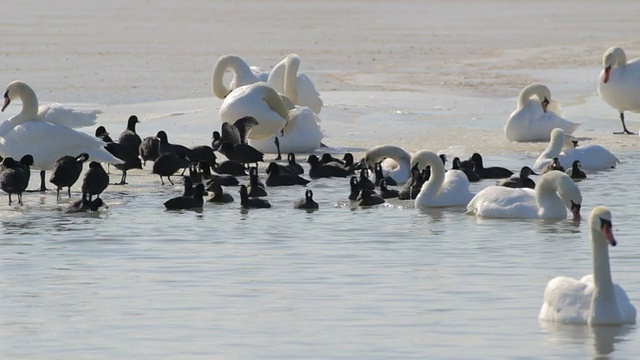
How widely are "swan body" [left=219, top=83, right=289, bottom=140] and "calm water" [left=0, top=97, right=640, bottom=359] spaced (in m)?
3.84

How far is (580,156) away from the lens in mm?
16141

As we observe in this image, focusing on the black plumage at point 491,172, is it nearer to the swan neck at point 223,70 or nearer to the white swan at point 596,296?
the swan neck at point 223,70

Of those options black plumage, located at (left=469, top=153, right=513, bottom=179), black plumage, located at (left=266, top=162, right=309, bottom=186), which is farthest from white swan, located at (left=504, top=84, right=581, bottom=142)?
black plumage, located at (left=266, top=162, right=309, bottom=186)

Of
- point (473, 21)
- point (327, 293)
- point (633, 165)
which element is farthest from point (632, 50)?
point (327, 293)

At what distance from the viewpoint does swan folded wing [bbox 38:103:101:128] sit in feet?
57.6

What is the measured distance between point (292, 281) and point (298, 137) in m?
8.63

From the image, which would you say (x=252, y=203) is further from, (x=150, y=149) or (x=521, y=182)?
(x=150, y=149)

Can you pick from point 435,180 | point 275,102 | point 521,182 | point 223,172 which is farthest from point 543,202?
point 275,102

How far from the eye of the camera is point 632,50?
112 ft

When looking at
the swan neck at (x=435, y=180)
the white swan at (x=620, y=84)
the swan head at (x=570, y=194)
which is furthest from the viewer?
the white swan at (x=620, y=84)

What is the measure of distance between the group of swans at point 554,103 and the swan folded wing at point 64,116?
17.2ft

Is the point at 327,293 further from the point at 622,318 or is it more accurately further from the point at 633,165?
the point at 633,165

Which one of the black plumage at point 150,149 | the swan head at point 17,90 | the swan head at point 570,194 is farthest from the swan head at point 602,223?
the swan head at point 17,90

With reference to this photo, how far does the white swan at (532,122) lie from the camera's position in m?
18.9
